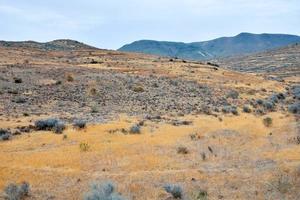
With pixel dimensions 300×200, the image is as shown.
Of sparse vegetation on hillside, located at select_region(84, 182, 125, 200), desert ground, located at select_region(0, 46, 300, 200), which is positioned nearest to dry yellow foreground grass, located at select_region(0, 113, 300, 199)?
desert ground, located at select_region(0, 46, 300, 200)

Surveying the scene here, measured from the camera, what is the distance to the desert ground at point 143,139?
2025 cm

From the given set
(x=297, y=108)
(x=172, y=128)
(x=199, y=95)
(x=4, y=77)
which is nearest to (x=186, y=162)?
(x=172, y=128)

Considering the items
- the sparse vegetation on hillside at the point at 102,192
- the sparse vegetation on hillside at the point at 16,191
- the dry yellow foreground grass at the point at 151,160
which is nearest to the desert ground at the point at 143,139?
the dry yellow foreground grass at the point at 151,160

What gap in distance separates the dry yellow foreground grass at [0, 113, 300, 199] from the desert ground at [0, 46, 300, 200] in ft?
0.15

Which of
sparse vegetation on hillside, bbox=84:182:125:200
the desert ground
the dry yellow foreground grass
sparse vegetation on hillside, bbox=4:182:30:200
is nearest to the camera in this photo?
sparse vegetation on hillside, bbox=84:182:125:200

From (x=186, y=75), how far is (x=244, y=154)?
40695 millimetres

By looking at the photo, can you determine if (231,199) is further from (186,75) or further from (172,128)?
(186,75)

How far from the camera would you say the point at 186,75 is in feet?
215

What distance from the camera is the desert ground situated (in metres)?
20.2

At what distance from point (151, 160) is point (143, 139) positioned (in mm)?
4448

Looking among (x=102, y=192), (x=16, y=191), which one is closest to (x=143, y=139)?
(x=102, y=192)

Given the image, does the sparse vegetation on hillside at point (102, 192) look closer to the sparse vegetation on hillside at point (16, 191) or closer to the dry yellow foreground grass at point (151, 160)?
the dry yellow foreground grass at point (151, 160)

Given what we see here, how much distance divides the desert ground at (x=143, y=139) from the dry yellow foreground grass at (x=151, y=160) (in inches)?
1.8

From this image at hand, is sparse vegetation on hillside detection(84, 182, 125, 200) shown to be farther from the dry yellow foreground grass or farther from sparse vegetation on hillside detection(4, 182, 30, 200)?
sparse vegetation on hillside detection(4, 182, 30, 200)
